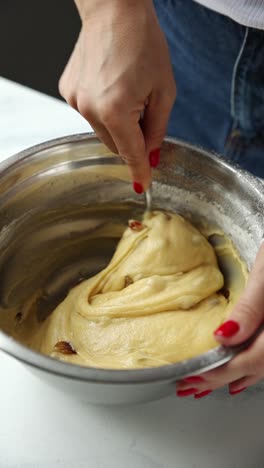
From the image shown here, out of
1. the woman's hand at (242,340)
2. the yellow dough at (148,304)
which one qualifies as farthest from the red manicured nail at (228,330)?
the yellow dough at (148,304)

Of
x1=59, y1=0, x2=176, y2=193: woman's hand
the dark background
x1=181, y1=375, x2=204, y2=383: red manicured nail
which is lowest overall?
the dark background

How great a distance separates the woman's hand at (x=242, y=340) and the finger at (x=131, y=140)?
0.89ft

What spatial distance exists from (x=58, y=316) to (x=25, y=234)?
0.16m

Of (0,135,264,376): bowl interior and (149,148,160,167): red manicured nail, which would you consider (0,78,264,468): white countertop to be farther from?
(149,148,160,167): red manicured nail

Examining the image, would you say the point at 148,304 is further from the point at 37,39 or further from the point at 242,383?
the point at 37,39

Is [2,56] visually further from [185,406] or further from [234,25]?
[185,406]

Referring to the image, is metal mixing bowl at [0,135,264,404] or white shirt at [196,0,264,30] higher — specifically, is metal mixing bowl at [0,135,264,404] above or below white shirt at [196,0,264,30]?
below

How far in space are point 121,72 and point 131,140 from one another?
3.8 inches

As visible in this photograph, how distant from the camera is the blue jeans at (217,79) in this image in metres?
1.04

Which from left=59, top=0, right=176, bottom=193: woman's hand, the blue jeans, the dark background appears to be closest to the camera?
left=59, top=0, right=176, bottom=193: woman's hand

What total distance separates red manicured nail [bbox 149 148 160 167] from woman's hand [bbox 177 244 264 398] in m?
0.32

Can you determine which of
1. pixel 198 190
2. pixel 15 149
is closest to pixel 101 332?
pixel 198 190

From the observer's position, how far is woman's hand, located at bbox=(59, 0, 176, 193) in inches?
30.0

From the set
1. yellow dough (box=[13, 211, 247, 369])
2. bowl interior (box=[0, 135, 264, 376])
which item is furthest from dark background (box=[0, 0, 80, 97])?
yellow dough (box=[13, 211, 247, 369])
